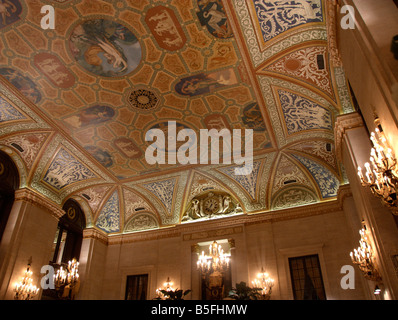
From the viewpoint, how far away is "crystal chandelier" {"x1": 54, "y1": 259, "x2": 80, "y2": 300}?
11.5 metres

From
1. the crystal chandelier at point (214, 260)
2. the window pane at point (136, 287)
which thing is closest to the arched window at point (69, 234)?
the window pane at point (136, 287)

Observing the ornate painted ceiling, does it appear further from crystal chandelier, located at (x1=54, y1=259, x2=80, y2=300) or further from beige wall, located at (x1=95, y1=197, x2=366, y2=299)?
crystal chandelier, located at (x1=54, y1=259, x2=80, y2=300)

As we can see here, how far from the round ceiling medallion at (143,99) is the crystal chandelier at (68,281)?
281 inches

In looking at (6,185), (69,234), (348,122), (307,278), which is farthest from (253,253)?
(6,185)

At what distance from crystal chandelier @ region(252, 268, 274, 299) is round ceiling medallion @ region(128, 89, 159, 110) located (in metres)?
7.35

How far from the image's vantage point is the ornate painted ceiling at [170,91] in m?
7.12

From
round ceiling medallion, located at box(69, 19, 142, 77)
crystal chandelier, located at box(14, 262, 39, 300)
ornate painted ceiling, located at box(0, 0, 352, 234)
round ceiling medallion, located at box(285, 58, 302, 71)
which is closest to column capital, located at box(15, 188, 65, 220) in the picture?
ornate painted ceiling, located at box(0, 0, 352, 234)

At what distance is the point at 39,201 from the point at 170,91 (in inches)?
269

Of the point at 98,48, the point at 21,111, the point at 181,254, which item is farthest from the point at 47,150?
the point at 181,254

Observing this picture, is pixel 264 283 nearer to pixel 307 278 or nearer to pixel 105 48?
pixel 307 278

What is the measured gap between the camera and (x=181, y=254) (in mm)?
13188

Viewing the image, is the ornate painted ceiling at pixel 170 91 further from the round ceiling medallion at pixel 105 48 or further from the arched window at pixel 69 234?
the arched window at pixel 69 234
